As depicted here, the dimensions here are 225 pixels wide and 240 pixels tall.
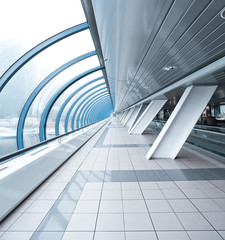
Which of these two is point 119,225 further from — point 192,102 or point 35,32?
point 35,32

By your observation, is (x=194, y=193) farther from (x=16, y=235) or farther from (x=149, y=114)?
(x=149, y=114)

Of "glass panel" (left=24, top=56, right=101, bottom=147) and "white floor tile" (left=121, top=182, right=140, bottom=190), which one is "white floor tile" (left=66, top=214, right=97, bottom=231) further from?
"glass panel" (left=24, top=56, right=101, bottom=147)

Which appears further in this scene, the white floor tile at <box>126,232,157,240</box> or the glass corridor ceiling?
the glass corridor ceiling

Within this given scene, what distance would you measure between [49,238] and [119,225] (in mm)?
902

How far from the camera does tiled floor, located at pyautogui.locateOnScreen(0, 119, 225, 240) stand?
219cm

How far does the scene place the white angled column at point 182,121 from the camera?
5.21 meters

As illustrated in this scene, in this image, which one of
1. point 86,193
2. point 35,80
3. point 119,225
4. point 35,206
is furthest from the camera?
point 35,80

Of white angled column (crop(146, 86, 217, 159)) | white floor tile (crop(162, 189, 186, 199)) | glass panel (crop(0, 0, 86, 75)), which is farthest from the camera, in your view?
white angled column (crop(146, 86, 217, 159))

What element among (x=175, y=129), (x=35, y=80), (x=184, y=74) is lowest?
(x=175, y=129)

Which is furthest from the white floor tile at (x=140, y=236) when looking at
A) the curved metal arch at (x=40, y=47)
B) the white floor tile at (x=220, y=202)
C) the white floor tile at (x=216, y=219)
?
the curved metal arch at (x=40, y=47)

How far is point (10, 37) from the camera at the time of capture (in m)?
4.55

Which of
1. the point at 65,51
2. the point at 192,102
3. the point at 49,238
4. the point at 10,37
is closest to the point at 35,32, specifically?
the point at 10,37

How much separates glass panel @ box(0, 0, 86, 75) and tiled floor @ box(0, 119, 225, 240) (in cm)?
356

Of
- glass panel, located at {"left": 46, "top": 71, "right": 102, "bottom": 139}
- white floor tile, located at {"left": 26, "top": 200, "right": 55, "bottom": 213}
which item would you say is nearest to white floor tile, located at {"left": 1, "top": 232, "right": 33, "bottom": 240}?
white floor tile, located at {"left": 26, "top": 200, "right": 55, "bottom": 213}
